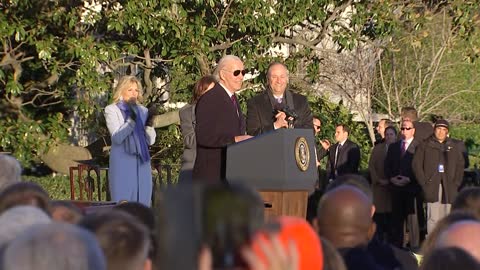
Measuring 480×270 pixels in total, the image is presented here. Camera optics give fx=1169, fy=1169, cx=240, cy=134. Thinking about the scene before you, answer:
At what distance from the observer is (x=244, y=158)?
819 cm

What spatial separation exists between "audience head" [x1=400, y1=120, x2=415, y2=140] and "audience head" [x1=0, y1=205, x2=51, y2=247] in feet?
36.6

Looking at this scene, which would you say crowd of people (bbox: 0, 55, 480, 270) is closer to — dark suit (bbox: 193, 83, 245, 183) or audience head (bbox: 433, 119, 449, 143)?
dark suit (bbox: 193, 83, 245, 183)

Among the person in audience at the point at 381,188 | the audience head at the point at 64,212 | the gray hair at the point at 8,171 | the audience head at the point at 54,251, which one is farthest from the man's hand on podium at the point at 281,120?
the audience head at the point at 54,251

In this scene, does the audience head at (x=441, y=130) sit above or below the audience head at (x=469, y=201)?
above

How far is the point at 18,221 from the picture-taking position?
11.5 ft

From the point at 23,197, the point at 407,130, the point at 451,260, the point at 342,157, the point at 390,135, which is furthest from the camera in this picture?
the point at 390,135

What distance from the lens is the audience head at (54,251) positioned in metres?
2.43

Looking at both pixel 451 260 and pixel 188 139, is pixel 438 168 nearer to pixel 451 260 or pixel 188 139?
pixel 188 139

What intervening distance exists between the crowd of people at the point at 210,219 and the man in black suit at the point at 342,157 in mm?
4129

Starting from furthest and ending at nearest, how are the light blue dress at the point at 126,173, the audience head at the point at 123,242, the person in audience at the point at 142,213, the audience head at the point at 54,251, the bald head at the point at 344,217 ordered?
the light blue dress at the point at 126,173 → the person in audience at the point at 142,213 → the bald head at the point at 344,217 → the audience head at the point at 123,242 → the audience head at the point at 54,251

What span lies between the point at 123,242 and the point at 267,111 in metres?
6.22

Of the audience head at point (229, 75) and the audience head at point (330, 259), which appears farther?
the audience head at point (229, 75)

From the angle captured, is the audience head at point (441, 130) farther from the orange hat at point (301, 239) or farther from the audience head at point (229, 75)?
the orange hat at point (301, 239)

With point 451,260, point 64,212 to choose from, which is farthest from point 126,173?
point 451,260
